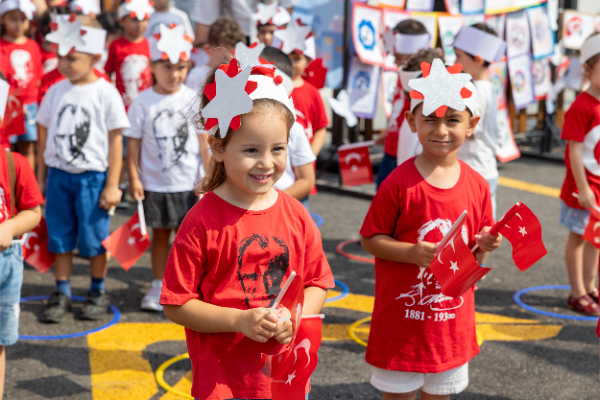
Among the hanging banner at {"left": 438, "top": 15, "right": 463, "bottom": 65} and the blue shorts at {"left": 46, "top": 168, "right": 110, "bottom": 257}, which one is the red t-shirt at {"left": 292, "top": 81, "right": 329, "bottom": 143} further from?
the hanging banner at {"left": 438, "top": 15, "right": 463, "bottom": 65}

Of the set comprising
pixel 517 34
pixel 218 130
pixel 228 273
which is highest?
pixel 517 34

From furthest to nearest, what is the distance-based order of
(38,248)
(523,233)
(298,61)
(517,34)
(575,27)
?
(575,27)
(517,34)
(298,61)
(38,248)
(523,233)

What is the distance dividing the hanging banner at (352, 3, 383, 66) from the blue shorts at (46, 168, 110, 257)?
13.3ft

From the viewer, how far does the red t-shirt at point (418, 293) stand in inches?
105

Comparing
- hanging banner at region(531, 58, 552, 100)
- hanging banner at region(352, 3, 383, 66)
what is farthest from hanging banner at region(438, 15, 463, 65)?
hanging banner at region(531, 58, 552, 100)

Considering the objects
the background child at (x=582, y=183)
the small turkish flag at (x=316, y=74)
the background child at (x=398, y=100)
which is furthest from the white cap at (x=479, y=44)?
the small turkish flag at (x=316, y=74)

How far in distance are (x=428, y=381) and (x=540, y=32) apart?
7542 mm

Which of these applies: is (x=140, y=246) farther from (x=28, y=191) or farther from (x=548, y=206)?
(x=548, y=206)

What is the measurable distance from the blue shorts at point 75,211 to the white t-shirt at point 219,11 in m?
3.39

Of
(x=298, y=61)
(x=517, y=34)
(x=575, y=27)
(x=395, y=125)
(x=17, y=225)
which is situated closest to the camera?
(x=17, y=225)

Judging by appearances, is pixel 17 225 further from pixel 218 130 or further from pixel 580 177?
pixel 580 177

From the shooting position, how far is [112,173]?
14.3 ft

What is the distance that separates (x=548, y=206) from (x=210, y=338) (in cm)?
596

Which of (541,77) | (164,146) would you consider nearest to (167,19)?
(164,146)
